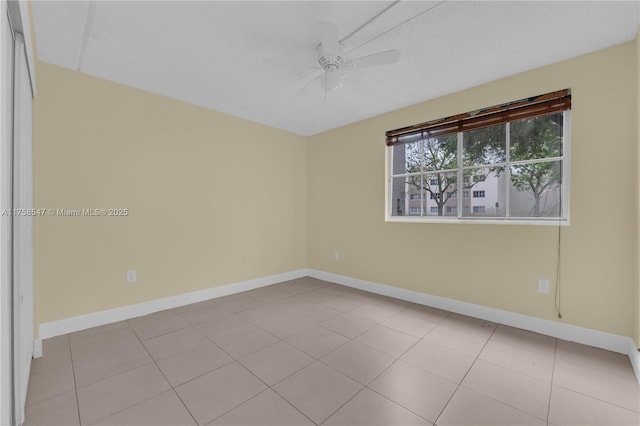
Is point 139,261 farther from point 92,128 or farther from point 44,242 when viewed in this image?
point 92,128

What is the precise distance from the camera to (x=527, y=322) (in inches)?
104

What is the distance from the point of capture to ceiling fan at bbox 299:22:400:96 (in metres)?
1.85

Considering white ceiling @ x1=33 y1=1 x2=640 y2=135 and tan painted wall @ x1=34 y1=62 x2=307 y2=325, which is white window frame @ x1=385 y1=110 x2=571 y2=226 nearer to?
white ceiling @ x1=33 y1=1 x2=640 y2=135

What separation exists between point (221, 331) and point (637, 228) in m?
3.54

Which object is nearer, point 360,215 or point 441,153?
point 441,153

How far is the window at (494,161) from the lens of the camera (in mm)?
2586

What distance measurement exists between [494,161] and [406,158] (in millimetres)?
1049

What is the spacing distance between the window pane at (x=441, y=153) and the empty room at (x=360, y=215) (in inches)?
1.1

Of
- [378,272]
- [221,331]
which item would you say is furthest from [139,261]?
[378,272]

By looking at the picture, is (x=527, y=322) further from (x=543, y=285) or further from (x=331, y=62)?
(x=331, y=62)

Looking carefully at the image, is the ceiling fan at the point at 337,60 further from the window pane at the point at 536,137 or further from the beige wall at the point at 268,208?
the window pane at the point at 536,137

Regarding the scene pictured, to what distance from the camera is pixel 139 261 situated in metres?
3.00

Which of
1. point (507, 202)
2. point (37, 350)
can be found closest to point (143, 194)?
point (37, 350)

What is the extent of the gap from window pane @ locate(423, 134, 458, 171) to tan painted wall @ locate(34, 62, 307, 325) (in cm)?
222
